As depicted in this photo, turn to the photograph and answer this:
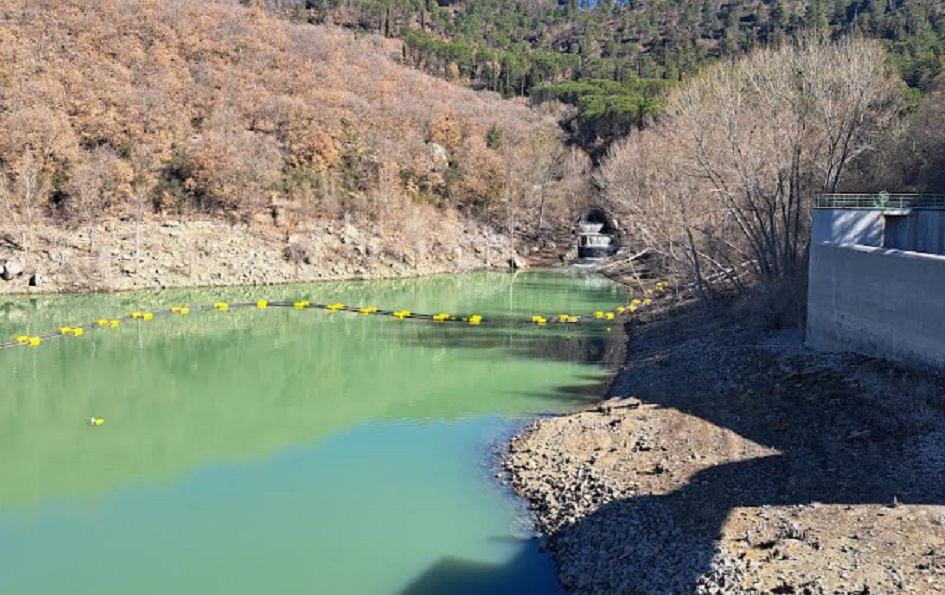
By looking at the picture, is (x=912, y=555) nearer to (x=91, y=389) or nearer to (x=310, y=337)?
(x=91, y=389)

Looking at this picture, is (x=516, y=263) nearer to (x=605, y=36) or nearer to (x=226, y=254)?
(x=226, y=254)

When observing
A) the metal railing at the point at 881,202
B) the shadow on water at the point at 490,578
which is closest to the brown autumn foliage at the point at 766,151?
the metal railing at the point at 881,202

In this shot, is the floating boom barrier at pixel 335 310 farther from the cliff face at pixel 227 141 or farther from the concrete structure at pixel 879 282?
the concrete structure at pixel 879 282

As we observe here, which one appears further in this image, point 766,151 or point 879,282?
point 766,151

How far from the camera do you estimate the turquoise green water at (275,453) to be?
11.5m

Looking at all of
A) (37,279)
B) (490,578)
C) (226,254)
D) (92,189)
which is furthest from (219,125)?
(490,578)

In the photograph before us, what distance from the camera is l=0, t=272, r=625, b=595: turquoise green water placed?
452 inches

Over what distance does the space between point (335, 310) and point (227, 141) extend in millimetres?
19750

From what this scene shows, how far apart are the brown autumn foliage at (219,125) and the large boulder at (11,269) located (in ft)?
→ 12.9

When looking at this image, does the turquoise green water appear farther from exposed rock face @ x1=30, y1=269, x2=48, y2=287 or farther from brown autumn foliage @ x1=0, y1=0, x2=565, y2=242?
brown autumn foliage @ x1=0, y1=0, x2=565, y2=242

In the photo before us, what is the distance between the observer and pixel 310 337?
3030cm

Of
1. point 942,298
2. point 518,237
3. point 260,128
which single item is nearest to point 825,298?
point 942,298

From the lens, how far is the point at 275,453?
16672 millimetres

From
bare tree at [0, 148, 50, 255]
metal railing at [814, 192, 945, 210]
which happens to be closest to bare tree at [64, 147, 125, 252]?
Result: bare tree at [0, 148, 50, 255]
